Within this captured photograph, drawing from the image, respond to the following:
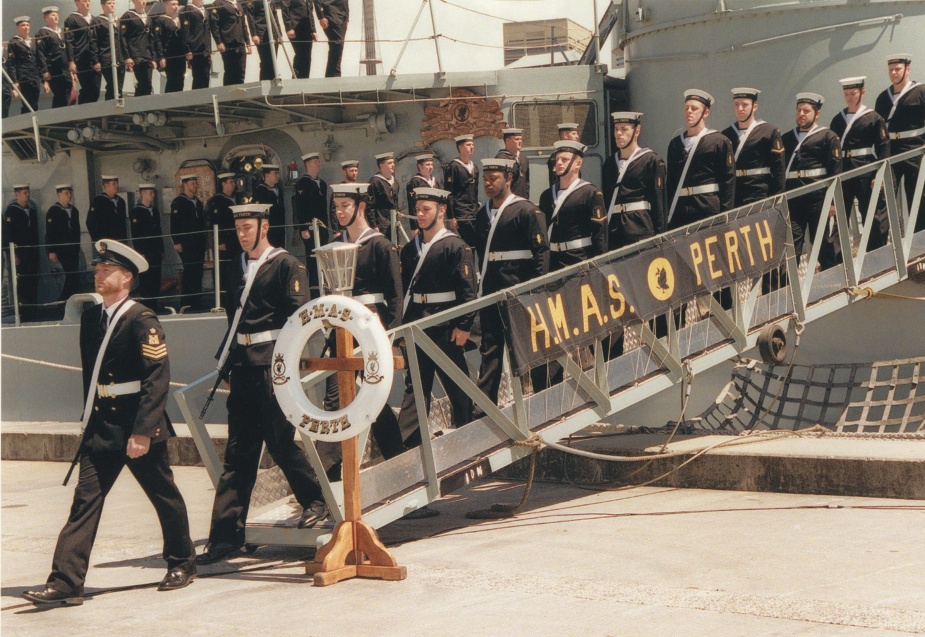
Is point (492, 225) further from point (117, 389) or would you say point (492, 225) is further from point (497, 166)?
point (117, 389)

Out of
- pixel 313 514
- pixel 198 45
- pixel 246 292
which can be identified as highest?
pixel 198 45

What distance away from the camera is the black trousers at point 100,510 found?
5898 millimetres

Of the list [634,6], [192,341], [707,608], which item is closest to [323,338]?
[707,608]

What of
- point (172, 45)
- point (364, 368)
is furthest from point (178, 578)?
point (172, 45)

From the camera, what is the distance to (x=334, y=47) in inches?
511

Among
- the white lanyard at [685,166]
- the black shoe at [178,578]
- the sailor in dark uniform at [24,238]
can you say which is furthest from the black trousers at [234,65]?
the black shoe at [178,578]

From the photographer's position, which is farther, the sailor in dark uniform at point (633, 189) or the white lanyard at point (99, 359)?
the sailor in dark uniform at point (633, 189)

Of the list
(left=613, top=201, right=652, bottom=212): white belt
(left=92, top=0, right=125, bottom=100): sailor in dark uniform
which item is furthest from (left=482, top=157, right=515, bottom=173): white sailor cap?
(left=92, top=0, right=125, bottom=100): sailor in dark uniform

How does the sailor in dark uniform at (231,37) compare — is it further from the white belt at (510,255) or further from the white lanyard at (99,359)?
the white lanyard at (99,359)

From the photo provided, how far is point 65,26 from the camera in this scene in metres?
14.9

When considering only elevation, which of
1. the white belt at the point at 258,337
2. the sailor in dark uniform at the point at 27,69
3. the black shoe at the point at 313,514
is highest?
the sailor in dark uniform at the point at 27,69

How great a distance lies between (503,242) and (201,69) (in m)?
7.08

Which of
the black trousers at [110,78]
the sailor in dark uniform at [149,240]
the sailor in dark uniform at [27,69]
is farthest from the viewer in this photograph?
the sailor in dark uniform at [27,69]

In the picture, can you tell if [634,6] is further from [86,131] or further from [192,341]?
[86,131]
